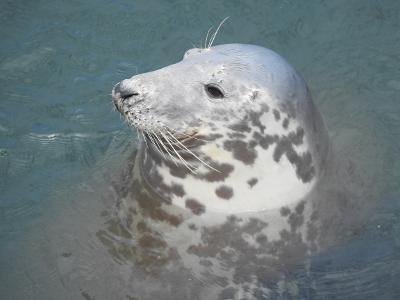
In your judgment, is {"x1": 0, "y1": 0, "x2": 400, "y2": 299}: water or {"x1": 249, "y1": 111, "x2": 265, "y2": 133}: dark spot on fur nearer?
{"x1": 249, "y1": 111, "x2": 265, "y2": 133}: dark spot on fur

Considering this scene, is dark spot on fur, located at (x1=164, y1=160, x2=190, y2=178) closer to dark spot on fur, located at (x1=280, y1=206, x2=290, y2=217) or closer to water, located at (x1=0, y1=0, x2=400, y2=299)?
water, located at (x1=0, y1=0, x2=400, y2=299)

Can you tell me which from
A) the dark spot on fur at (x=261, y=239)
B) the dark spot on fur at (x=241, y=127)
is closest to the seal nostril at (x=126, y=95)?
the dark spot on fur at (x=241, y=127)

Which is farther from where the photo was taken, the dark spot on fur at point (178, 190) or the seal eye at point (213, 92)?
the dark spot on fur at point (178, 190)

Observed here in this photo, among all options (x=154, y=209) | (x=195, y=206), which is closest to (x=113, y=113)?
(x=154, y=209)

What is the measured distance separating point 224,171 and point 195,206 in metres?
0.30

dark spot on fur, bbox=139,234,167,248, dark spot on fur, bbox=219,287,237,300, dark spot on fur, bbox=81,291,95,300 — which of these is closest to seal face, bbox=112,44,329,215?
dark spot on fur, bbox=139,234,167,248

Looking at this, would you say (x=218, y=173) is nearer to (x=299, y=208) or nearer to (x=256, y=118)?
(x=256, y=118)

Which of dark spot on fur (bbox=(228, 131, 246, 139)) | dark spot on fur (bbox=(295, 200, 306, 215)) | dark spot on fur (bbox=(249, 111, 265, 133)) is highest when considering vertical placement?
dark spot on fur (bbox=(249, 111, 265, 133))

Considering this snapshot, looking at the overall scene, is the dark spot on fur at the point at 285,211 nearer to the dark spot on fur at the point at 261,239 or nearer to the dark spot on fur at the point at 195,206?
the dark spot on fur at the point at 261,239

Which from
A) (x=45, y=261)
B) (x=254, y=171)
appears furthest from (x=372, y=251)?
(x=45, y=261)

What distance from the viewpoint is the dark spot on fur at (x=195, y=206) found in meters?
4.30

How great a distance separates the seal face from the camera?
4043mm

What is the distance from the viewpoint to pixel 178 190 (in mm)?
4320

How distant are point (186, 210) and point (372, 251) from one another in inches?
47.4
